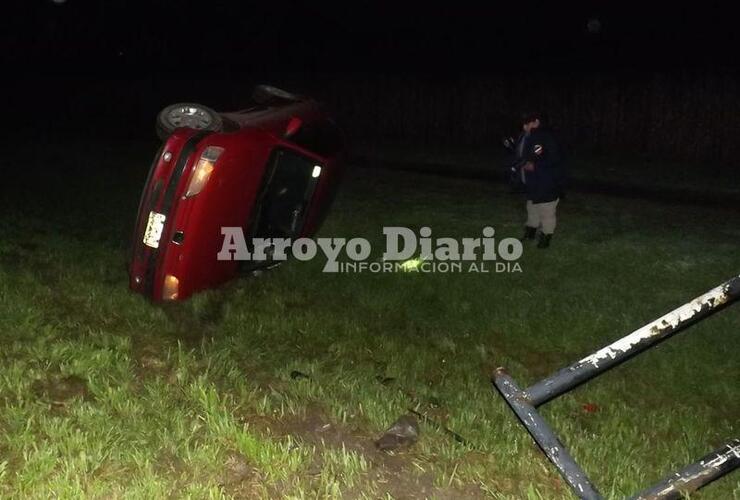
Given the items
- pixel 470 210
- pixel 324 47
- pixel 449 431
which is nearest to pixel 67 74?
pixel 324 47

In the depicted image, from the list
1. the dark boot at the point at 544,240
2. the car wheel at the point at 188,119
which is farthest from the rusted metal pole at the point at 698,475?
the dark boot at the point at 544,240

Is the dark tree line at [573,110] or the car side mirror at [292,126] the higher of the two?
the car side mirror at [292,126]

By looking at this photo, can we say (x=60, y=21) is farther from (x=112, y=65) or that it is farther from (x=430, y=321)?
A: (x=430, y=321)

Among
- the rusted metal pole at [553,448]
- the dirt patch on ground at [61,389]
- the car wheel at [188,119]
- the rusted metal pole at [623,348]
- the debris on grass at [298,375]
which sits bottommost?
the debris on grass at [298,375]

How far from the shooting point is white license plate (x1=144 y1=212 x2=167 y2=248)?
5254 millimetres

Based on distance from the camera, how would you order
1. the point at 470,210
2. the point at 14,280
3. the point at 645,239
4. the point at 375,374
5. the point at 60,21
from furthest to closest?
1. the point at 60,21
2. the point at 470,210
3. the point at 645,239
4. the point at 14,280
5. the point at 375,374

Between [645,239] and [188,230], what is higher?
[188,230]

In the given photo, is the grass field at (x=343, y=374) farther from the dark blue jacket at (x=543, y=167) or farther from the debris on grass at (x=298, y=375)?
the dark blue jacket at (x=543, y=167)

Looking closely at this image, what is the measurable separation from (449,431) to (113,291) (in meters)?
3.14

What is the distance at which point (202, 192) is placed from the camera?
5.20 meters

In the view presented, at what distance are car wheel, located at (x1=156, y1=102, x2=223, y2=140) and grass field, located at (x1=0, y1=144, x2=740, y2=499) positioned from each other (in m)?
1.36

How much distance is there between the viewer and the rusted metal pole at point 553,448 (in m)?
2.95

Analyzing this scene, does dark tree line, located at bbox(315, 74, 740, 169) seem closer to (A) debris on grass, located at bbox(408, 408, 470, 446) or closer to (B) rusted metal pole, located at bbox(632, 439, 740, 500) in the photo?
(A) debris on grass, located at bbox(408, 408, 470, 446)

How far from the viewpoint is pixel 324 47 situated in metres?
28.0
